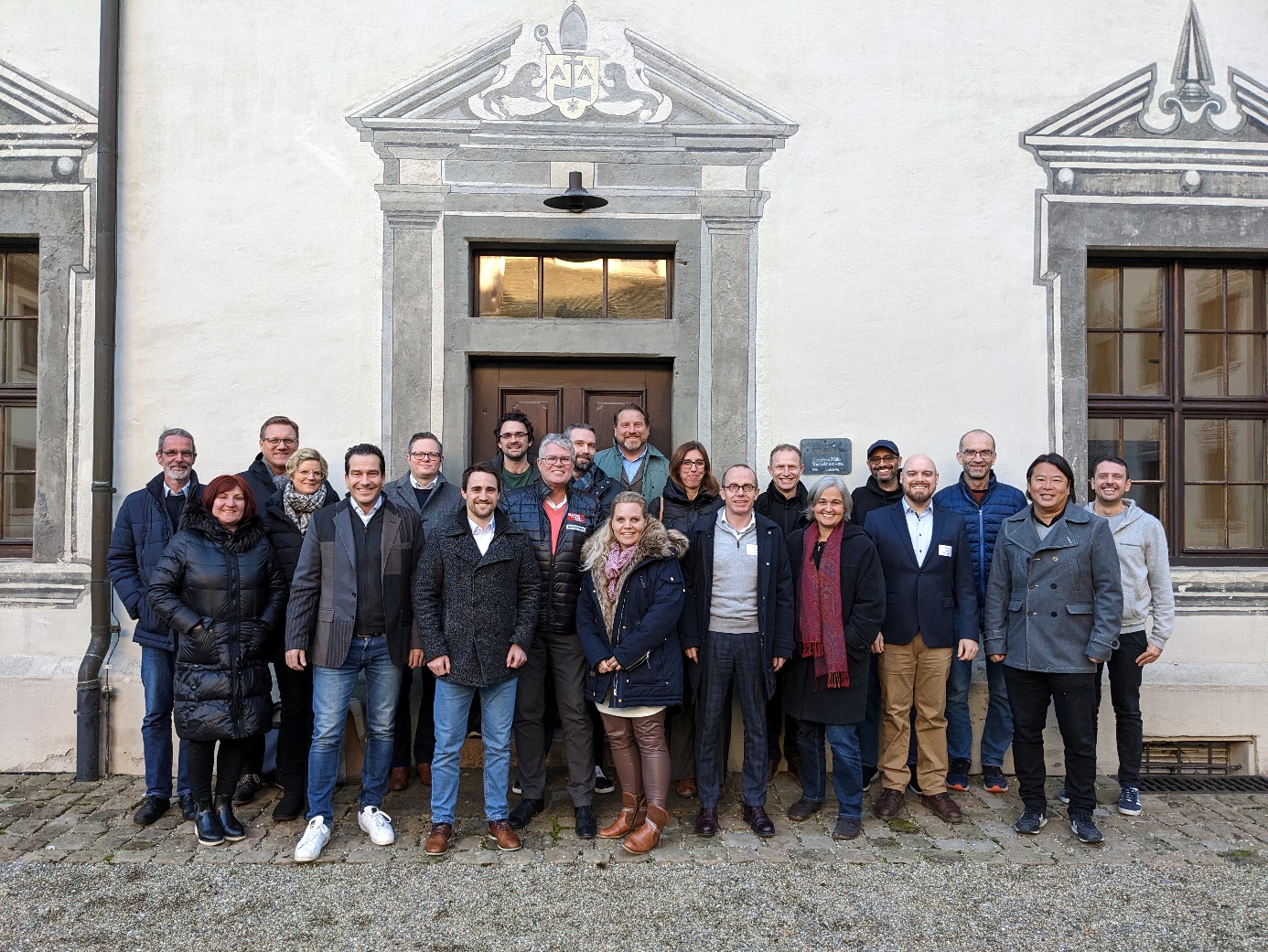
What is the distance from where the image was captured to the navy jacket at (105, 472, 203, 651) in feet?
13.7

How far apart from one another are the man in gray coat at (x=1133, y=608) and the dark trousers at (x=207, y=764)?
398 cm

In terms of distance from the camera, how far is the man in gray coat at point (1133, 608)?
4262 mm

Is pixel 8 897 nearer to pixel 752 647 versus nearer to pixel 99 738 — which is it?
pixel 99 738

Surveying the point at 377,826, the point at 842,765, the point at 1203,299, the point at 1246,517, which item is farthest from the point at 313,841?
the point at 1203,299

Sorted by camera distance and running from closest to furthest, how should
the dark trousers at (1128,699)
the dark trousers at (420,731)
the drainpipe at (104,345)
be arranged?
1. the dark trousers at (1128,699)
2. the dark trousers at (420,731)
3. the drainpipe at (104,345)

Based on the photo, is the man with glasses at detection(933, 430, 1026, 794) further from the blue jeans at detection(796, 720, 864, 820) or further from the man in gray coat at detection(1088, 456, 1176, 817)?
the blue jeans at detection(796, 720, 864, 820)

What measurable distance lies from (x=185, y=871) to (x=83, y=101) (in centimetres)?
418

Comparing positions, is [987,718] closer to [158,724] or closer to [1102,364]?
[1102,364]

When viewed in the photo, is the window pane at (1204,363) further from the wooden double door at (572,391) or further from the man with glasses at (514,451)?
the man with glasses at (514,451)

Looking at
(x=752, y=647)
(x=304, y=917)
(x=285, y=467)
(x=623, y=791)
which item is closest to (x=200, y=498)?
(x=285, y=467)

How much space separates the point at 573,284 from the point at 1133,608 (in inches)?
135

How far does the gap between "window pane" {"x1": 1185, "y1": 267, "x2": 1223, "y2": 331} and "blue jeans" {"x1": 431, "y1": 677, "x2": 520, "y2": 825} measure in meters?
4.57

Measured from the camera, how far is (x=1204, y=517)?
5.35 m

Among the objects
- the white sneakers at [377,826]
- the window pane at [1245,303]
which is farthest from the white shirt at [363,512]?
the window pane at [1245,303]
